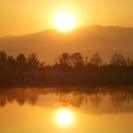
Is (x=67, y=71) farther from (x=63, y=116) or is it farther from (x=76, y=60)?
(x=63, y=116)

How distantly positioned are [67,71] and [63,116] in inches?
538

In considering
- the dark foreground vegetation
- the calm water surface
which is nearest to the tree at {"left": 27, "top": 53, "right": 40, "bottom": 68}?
the dark foreground vegetation

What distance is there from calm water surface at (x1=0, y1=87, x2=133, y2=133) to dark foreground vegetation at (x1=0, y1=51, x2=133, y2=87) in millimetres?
5621

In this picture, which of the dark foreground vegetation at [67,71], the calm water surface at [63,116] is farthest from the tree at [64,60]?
the calm water surface at [63,116]

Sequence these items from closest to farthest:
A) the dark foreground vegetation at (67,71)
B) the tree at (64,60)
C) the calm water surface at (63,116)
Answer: the calm water surface at (63,116), the dark foreground vegetation at (67,71), the tree at (64,60)

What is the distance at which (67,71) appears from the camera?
68.7 ft

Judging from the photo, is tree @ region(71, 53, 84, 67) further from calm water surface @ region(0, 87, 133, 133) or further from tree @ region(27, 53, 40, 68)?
calm water surface @ region(0, 87, 133, 133)

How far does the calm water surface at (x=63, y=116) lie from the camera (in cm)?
610

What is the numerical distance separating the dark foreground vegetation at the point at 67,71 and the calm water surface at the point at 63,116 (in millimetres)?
5621

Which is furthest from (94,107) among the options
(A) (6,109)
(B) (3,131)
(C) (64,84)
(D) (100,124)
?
(C) (64,84)

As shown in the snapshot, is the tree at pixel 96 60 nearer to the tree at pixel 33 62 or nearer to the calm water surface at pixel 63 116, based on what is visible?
the tree at pixel 33 62

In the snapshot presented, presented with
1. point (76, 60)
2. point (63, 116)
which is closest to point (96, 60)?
point (76, 60)

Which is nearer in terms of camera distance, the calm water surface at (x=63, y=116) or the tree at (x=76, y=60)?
the calm water surface at (x=63, y=116)

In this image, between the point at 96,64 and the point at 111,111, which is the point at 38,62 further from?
the point at 111,111
